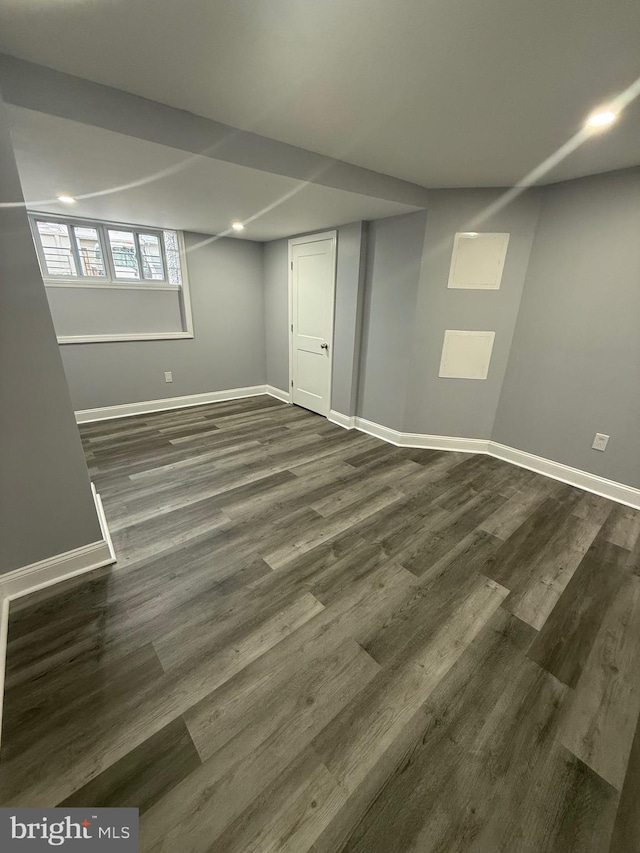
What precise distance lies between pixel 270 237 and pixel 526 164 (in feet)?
9.78

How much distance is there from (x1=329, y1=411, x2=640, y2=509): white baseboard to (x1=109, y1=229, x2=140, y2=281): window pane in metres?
2.97

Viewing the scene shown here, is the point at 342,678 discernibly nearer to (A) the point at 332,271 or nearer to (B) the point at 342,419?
(B) the point at 342,419

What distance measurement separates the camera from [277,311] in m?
4.74

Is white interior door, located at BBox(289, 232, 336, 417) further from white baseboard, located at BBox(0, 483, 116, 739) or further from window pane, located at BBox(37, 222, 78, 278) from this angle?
white baseboard, located at BBox(0, 483, 116, 739)

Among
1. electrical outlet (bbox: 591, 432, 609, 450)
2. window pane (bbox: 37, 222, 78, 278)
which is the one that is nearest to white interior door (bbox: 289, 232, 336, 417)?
window pane (bbox: 37, 222, 78, 278)

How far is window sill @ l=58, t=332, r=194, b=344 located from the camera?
11.8 ft

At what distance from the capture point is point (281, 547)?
6.71 ft

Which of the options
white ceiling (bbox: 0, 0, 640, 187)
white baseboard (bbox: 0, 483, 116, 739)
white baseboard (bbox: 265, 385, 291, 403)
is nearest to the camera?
white ceiling (bbox: 0, 0, 640, 187)

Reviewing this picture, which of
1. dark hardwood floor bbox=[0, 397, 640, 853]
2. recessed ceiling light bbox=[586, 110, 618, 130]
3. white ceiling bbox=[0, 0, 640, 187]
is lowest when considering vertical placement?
dark hardwood floor bbox=[0, 397, 640, 853]

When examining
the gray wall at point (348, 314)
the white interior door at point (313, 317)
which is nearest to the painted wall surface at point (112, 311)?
the white interior door at point (313, 317)

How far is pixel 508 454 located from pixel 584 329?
48.9 inches

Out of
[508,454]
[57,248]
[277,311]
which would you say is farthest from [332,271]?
[57,248]

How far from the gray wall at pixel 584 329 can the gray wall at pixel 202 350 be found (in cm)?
348

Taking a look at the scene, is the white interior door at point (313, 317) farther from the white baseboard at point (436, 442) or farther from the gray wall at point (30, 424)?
the gray wall at point (30, 424)
